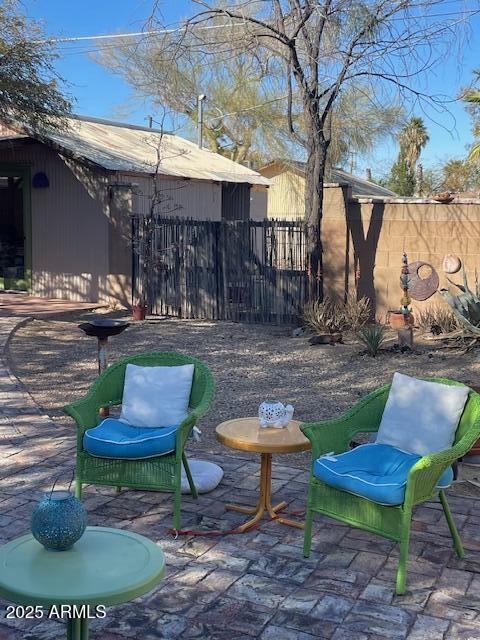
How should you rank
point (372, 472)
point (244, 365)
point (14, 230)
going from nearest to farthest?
point (372, 472)
point (244, 365)
point (14, 230)

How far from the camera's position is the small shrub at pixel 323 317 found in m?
11.8

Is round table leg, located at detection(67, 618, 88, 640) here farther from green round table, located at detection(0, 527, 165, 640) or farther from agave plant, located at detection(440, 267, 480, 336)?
agave plant, located at detection(440, 267, 480, 336)

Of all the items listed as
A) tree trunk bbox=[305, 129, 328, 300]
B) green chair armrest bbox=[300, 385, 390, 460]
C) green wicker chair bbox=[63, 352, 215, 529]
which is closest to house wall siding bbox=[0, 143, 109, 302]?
tree trunk bbox=[305, 129, 328, 300]

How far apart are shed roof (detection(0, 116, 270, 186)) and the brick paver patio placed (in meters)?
10.1

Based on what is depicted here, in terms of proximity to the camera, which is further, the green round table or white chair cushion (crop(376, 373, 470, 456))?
white chair cushion (crop(376, 373, 470, 456))

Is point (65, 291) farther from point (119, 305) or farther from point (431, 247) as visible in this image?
point (431, 247)

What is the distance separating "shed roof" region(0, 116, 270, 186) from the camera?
14703mm

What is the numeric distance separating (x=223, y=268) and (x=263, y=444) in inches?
362

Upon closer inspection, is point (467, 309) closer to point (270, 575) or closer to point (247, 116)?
point (270, 575)

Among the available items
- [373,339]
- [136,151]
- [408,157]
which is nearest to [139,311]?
[136,151]

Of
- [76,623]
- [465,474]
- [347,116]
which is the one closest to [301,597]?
[76,623]

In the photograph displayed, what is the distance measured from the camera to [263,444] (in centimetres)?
455

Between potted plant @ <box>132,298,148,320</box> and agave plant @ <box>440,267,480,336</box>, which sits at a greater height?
agave plant @ <box>440,267,480,336</box>

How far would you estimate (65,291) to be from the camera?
617 inches
